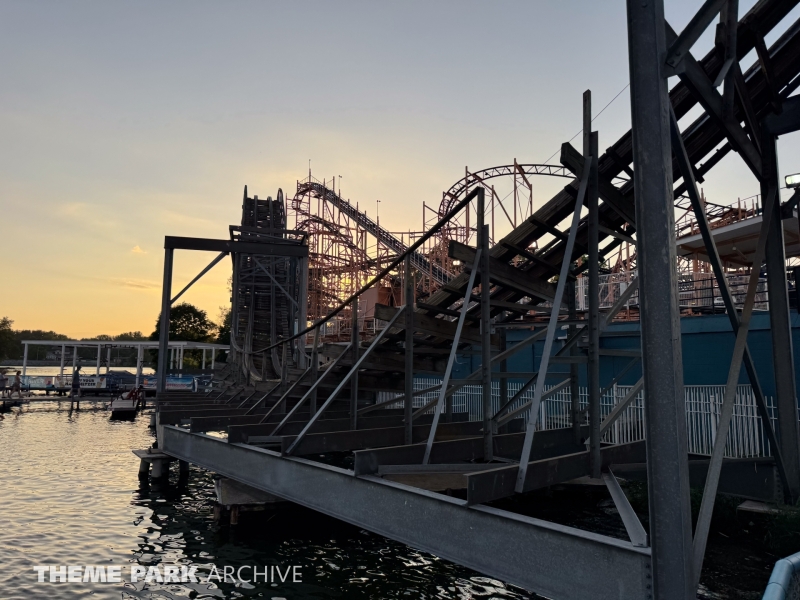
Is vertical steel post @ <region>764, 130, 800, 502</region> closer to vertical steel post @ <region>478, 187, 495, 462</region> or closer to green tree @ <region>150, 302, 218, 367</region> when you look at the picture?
vertical steel post @ <region>478, 187, 495, 462</region>

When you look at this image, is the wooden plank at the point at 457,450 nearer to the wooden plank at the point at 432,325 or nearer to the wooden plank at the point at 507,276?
the wooden plank at the point at 432,325

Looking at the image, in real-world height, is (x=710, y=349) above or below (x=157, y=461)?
above

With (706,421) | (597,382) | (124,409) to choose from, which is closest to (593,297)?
(597,382)

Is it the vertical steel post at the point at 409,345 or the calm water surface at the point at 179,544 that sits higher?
the vertical steel post at the point at 409,345

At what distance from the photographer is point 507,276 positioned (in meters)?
6.70

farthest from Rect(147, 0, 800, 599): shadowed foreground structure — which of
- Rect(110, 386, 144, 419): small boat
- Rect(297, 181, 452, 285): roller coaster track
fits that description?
Rect(297, 181, 452, 285): roller coaster track

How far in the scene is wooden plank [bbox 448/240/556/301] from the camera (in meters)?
6.14

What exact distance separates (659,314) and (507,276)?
11.0ft

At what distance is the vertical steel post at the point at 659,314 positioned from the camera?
3.26 metres

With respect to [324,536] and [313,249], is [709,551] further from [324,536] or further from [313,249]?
[313,249]

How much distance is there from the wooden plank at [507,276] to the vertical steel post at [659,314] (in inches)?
100

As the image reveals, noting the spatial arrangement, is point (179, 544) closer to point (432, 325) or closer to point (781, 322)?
point (432, 325)

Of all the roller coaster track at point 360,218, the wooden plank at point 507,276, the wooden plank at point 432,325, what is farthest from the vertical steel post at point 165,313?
the roller coaster track at point 360,218

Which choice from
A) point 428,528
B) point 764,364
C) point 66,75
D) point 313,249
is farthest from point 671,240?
point 313,249
